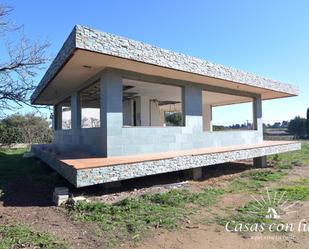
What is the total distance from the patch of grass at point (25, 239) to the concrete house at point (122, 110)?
1439 millimetres

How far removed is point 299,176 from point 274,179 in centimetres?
113

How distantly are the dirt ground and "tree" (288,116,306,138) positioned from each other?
3272 centimetres

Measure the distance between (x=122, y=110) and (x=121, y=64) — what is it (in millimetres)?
1263

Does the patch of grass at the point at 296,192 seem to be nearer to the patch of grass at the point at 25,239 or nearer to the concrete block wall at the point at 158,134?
the concrete block wall at the point at 158,134

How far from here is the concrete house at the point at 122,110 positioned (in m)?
6.41

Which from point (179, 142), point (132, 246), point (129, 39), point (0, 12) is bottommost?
point (132, 246)

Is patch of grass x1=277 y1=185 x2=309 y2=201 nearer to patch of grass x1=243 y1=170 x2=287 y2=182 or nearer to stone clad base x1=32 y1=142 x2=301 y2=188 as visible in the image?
patch of grass x1=243 y1=170 x2=287 y2=182

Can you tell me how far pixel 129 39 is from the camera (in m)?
6.90

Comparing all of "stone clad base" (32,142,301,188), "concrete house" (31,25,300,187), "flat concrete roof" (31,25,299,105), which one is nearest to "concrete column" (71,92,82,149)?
"concrete house" (31,25,300,187)

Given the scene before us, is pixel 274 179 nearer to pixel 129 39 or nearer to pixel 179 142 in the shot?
pixel 179 142

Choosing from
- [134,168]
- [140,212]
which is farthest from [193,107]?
[140,212]

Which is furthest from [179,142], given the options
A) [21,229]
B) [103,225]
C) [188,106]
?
[21,229]

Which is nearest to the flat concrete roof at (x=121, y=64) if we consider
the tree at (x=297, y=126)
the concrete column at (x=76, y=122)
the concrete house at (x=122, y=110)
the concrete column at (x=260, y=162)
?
the concrete house at (x=122, y=110)

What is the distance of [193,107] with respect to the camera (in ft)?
32.3
